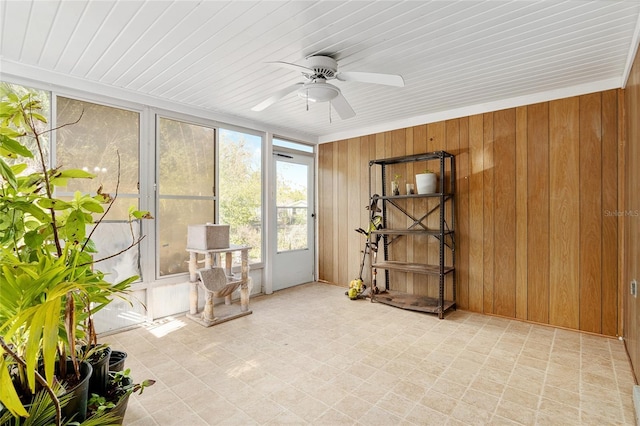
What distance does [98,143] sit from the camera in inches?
124

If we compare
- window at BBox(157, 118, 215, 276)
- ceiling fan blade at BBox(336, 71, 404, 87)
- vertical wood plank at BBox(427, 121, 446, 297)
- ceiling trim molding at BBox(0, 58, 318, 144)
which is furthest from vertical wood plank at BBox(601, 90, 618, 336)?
window at BBox(157, 118, 215, 276)

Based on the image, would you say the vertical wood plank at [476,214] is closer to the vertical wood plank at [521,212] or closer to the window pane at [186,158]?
the vertical wood plank at [521,212]

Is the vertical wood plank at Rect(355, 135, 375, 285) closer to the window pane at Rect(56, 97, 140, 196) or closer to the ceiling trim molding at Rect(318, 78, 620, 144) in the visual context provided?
the ceiling trim molding at Rect(318, 78, 620, 144)

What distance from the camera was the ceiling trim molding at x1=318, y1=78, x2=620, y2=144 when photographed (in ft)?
9.88

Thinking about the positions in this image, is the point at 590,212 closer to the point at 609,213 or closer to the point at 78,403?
the point at 609,213

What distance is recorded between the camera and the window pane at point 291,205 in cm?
488

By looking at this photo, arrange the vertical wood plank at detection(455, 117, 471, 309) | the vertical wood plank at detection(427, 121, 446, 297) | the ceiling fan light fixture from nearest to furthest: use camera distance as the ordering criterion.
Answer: the ceiling fan light fixture → the vertical wood plank at detection(455, 117, 471, 309) → the vertical wood plank at detection(427, 121, 446, 297)

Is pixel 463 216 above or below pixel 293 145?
below

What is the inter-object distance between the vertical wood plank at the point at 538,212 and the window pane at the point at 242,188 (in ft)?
10.8

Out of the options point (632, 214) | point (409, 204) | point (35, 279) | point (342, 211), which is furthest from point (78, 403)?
point (342, 211)

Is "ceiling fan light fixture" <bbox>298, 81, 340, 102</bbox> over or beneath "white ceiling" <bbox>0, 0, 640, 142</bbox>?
beneath

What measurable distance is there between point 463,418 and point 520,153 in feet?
9.01

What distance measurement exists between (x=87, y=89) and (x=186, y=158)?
111cm

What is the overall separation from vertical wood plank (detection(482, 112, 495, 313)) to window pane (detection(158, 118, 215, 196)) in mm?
3263
